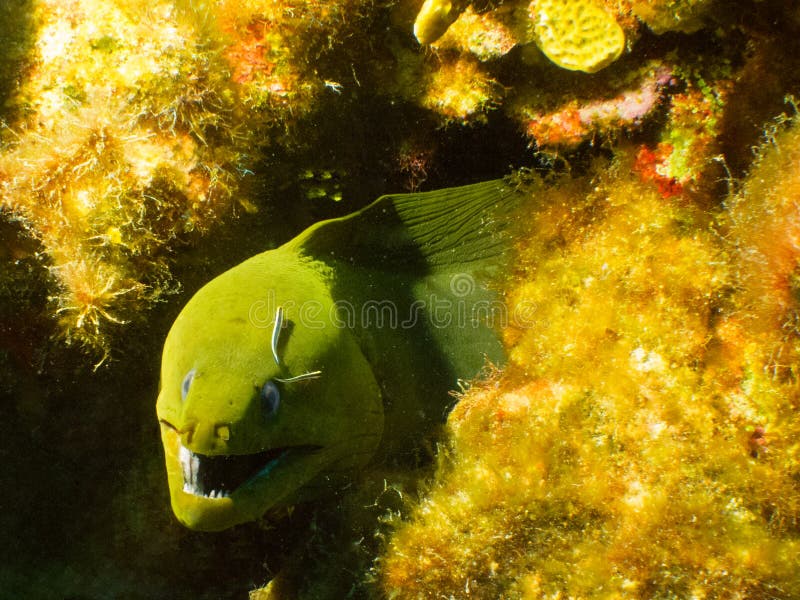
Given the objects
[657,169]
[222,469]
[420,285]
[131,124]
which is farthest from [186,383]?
[657,169]

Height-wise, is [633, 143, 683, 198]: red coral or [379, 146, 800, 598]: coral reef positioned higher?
[633, 143, 683, 198]: red coral

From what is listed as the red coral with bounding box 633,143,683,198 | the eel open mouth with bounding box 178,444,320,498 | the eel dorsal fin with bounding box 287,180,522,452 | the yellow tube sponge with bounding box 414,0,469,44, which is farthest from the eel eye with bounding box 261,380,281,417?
the red coral with bounding box 633,143,683,198

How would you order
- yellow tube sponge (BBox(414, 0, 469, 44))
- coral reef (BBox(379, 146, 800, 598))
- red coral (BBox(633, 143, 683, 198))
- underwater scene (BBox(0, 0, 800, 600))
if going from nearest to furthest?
coral reef (BBox(379, 146, 800, 598)), underwater scene (BBox(0, 0, 800, 600)), yellow tube sponge (BBox(414, 0, 469, 44)), red coral (BBox(633, 143, 683, 198))

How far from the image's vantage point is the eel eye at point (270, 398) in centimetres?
221

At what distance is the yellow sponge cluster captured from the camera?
2363 millimetres

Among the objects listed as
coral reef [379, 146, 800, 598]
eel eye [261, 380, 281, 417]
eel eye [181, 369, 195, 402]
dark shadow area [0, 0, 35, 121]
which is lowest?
coral reef [379, 146, 800, 598]

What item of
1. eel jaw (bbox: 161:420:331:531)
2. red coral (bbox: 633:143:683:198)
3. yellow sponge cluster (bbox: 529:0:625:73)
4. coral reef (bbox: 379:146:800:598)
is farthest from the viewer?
red coral (bbox: 633:143:683:198)

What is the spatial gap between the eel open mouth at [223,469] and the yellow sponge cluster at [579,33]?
230 centimetres

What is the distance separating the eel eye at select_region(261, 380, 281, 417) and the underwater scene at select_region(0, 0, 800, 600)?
2cm

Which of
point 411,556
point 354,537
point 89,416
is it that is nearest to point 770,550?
point 411,556

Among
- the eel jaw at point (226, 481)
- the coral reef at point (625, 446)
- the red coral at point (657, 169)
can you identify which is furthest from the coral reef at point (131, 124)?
the coral reef at point (625, 446)

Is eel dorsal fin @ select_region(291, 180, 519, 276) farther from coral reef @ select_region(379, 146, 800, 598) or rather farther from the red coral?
the red coral

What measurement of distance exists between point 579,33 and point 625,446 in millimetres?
1937

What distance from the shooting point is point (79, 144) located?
251cm
